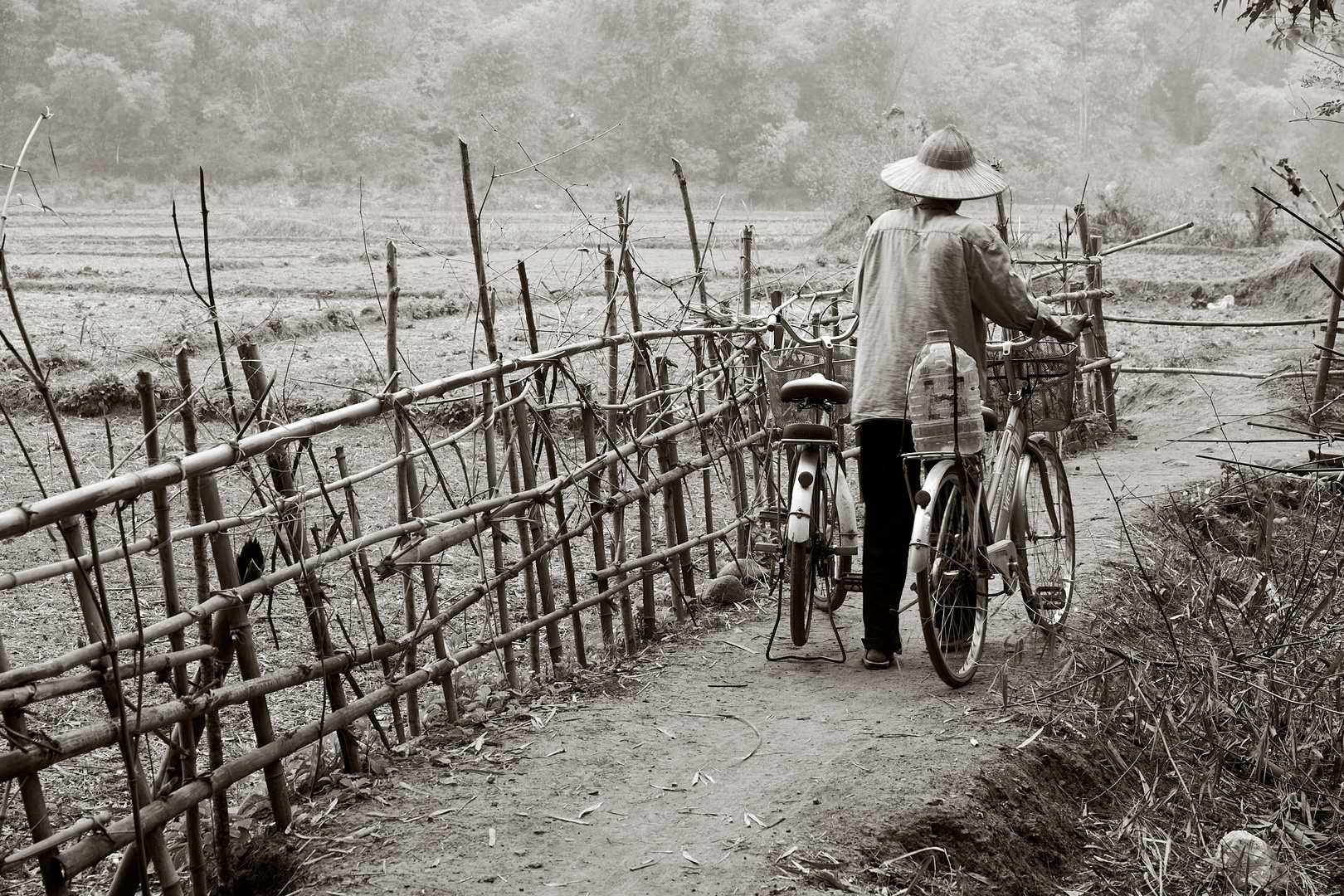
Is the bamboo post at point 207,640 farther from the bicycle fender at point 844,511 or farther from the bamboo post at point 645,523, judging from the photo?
the bicycle fender at point 844,511

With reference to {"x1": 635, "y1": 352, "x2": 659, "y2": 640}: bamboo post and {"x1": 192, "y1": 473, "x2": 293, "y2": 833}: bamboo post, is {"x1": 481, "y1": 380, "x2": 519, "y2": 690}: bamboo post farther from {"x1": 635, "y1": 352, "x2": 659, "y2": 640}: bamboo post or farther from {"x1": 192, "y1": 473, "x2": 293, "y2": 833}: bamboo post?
{"x1": 192, "y1": 473, "x2": 293, "y2": 833}: bamboo post

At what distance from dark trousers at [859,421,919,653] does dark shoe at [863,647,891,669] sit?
10 centimetres

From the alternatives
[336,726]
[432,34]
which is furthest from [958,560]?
[432,34]

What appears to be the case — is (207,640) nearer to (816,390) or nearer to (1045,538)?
(816,390)

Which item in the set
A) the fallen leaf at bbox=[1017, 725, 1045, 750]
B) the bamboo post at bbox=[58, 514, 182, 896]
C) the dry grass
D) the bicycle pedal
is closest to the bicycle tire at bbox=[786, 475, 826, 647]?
the bicycle pedal

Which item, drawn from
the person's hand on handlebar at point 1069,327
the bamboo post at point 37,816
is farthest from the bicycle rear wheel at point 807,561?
the bamboo post at point 37,816

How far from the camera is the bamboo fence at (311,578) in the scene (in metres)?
2.59

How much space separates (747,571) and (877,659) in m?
1.26

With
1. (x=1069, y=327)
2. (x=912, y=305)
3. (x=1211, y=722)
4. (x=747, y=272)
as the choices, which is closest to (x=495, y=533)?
(x=912, y=305)

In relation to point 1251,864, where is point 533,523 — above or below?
above

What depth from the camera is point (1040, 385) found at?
169 inches

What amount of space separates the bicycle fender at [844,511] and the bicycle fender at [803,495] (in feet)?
0.63

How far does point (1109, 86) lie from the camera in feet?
175

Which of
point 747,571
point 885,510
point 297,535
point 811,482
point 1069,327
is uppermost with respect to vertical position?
point 1069,327
